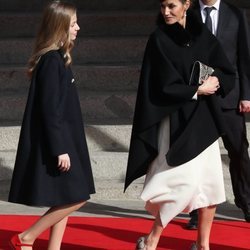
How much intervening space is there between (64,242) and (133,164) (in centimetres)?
94

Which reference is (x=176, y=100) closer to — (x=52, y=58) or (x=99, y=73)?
(x=52, y=58)

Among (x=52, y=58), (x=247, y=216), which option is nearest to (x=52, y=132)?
(x=52, y=58)

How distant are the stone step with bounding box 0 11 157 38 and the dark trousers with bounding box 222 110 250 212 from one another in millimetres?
3821

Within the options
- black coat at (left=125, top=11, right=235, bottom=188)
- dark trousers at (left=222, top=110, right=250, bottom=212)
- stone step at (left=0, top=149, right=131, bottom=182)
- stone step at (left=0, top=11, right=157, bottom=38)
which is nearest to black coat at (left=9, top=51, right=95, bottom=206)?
black coat at (left=125, top=11, right=235, bottom=188)

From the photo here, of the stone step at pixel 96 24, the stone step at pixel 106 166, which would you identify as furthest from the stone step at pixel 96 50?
the stone step at pixel 106 166

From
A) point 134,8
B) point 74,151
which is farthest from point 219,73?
point 134,8

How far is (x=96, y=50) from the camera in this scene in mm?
10836

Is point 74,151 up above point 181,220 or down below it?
above

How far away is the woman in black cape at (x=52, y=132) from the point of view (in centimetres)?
609

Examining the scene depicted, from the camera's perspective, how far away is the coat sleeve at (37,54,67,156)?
607 centimetres

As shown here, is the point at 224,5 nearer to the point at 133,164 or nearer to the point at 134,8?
the point at 133,164

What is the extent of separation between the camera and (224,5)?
745 cm

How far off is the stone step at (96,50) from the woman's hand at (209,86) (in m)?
4.42

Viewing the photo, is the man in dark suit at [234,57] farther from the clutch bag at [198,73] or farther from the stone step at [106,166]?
the stone step at [106,166]
